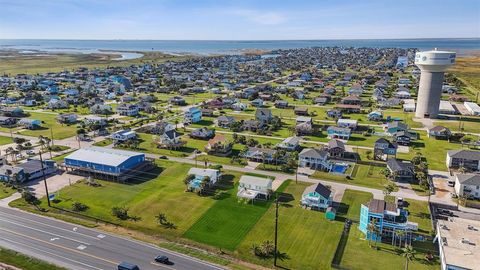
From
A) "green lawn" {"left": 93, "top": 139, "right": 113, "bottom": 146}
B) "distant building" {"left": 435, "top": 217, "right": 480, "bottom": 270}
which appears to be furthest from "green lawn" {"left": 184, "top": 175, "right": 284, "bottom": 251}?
"green lawn" {"left": 93, "top": 139, "right": 113, "bottom": 146}

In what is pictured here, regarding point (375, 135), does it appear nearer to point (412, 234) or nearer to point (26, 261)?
point (412, 234)

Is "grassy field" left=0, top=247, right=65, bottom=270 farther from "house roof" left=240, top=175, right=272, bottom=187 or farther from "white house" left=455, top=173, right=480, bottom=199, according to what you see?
"white house" left=455, top=173, right=480, bottom=199

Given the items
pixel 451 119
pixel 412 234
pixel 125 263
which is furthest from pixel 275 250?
pixel 451 119

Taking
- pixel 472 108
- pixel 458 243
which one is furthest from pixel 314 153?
pixel 472 108

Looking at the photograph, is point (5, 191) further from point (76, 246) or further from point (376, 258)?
point (376, 258)

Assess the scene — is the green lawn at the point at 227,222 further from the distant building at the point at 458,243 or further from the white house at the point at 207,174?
the distant building at the point at 458,243

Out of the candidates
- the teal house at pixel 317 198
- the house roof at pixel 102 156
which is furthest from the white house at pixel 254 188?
the house roof at pixel 102 156
